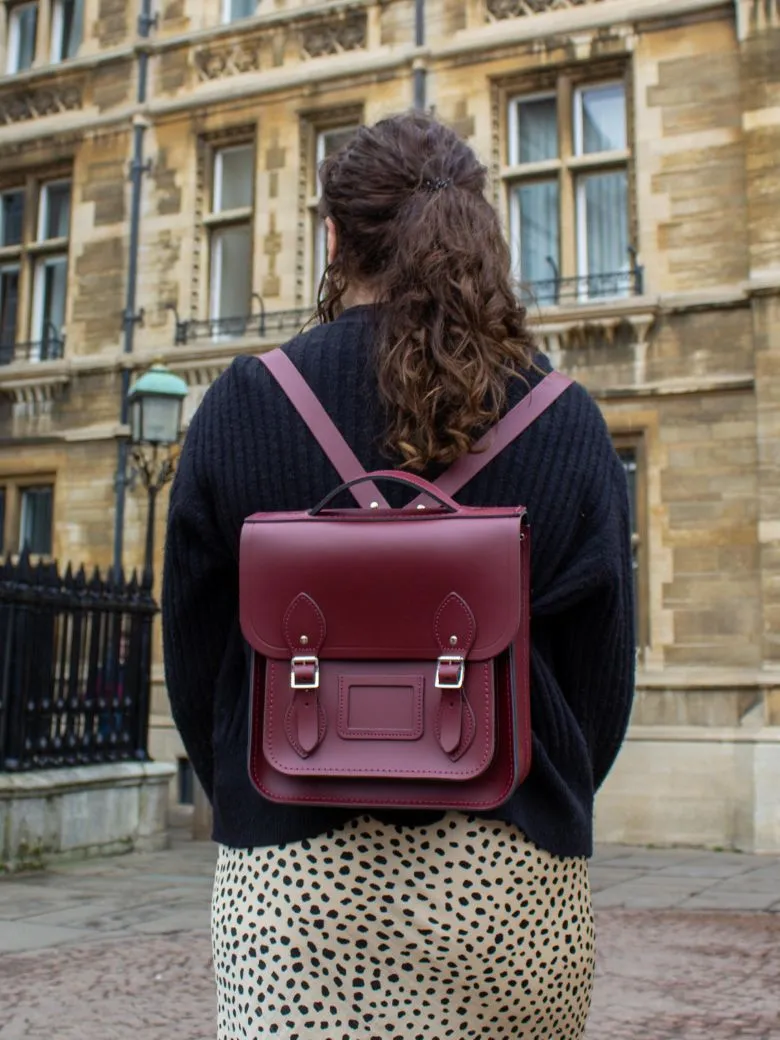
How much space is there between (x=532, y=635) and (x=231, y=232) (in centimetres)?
1357

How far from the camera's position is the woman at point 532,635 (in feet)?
5.30

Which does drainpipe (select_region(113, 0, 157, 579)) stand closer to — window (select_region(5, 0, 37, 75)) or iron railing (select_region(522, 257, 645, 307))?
window (select_region(5, 0, 37, 75))

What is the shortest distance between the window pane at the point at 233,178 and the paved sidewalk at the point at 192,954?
8.23 metres

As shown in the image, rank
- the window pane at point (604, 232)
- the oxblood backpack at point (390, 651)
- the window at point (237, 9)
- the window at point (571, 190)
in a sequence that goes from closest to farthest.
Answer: the oxblood backpack at point (390, 651) → the window pane at point (604, 232) → the window at point (571, 190) → the window at point (237, 9)

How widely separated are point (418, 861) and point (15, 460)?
14.3 meters

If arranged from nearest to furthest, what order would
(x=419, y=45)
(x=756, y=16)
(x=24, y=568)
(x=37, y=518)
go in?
(x=24, y=568) < (x=756, y=16) < (x=419, y=45) < (x=37, y=518)

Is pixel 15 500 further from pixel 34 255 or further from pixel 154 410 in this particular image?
pixel 154 410

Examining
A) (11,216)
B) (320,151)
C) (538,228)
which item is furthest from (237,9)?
(538,228)

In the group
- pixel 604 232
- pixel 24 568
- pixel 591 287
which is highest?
pixel 604 232

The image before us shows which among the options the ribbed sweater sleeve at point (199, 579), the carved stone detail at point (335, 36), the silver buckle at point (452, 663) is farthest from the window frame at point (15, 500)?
the silver buckle at point (452, 663)

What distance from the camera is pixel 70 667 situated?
29.5ft

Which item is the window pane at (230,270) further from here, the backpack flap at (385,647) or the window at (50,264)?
the backpack flap at (385,647)

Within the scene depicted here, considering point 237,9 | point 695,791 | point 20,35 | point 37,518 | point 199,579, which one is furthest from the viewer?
point 20,35

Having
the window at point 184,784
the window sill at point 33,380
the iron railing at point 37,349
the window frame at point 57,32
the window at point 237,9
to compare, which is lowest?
the window at point 184,784
